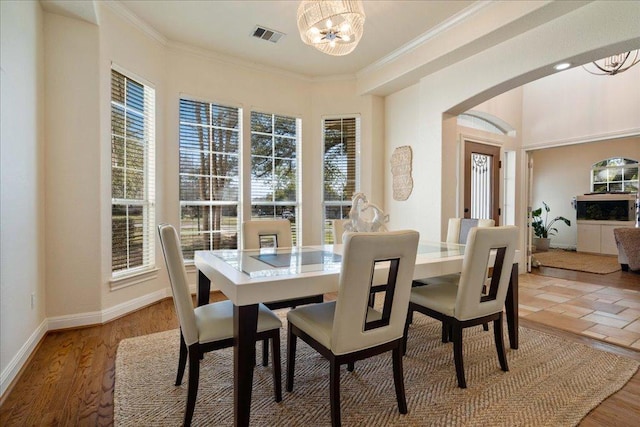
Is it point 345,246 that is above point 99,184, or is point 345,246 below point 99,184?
below

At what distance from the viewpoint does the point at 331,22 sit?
2420mm

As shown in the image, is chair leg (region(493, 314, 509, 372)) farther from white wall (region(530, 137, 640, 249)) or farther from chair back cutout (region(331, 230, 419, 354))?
white wall (region(530, 137, 640, 249))

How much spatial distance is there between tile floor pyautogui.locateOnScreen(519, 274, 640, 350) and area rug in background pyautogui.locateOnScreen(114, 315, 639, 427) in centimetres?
57

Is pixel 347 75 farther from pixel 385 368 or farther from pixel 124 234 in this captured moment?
pixel 385 368

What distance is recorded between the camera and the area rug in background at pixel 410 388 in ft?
5.58

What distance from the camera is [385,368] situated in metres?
2.24

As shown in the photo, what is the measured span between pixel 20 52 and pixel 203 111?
77.4 inches

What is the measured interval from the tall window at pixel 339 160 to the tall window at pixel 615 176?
692 cm

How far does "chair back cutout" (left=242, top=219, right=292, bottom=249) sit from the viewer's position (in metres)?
2.89

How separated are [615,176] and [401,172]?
6.65 m

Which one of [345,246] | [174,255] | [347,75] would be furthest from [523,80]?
[174,255]

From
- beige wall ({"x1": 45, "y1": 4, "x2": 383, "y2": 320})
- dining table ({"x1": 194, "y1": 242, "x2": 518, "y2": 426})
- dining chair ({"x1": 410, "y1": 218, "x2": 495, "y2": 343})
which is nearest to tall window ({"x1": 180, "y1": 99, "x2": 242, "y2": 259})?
beige wall ({"x1": 45, "y1": 4, "x2": 383, "y2": 320})

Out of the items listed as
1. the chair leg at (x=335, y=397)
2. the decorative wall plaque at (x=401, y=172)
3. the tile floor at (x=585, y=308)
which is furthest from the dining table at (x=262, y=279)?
the decorative wall plaque at (x=401, y=172)

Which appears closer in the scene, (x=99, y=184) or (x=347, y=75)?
(x=99, y=184)
